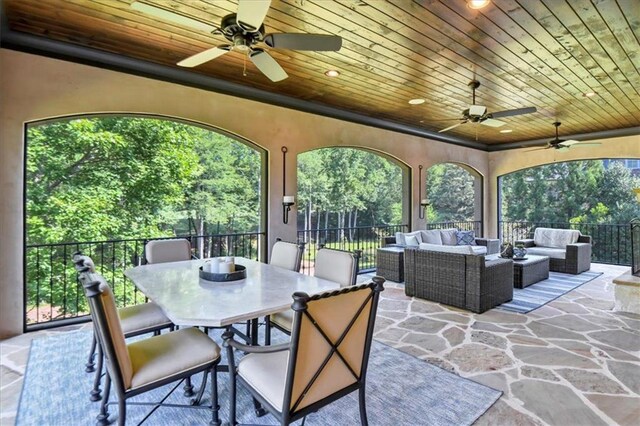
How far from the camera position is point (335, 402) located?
2377 millimetres

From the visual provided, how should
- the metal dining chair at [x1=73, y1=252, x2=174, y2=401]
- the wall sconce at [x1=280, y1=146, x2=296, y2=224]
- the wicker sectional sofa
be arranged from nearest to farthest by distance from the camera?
the metal dining chair at [x1=73, y1=252, x2=174, y2=401] < the wall sconce at [x1=280, y1=146, x2=296, y2=224] < the wicker sectional sofa

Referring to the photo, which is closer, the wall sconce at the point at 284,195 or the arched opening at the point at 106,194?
the wall sconce at the point at 284,195

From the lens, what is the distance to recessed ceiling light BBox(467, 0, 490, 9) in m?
2.67

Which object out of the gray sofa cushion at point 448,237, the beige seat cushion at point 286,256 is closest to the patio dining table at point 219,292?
the beige seat cushion at point 286,256

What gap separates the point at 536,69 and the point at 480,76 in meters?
0.60

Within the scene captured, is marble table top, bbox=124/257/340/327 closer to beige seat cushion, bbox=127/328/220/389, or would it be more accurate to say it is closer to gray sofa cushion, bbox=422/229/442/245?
beige seat cushion, bbox=127/328/220/389

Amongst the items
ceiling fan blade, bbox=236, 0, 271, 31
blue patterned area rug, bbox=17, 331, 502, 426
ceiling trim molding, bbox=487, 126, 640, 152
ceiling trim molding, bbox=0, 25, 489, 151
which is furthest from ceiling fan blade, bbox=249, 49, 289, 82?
ceiling trim molding, bbox=487, 126, 640, 152

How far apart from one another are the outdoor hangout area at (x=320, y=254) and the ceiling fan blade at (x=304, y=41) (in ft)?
0.06

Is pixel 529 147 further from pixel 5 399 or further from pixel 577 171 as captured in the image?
pixel 5 399

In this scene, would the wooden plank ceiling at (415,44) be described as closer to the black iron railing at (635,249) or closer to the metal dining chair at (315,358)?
the black iron railing at (635,249)

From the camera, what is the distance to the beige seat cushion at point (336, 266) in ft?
8.79

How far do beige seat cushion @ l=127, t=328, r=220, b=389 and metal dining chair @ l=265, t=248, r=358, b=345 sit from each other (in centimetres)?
67

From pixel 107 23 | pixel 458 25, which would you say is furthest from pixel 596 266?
pixel 107 23

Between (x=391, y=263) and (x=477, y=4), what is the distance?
169 inches
